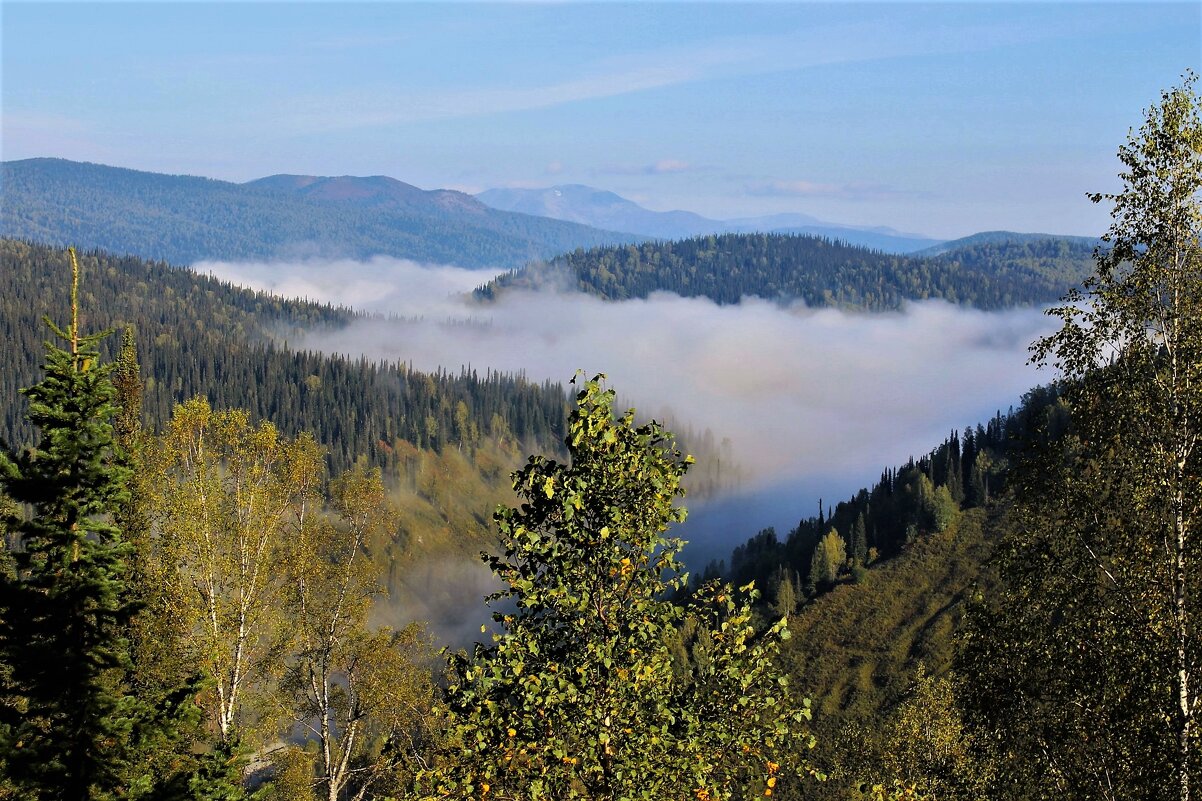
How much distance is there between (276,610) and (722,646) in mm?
33332

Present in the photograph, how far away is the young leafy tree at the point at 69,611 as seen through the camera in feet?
81.3

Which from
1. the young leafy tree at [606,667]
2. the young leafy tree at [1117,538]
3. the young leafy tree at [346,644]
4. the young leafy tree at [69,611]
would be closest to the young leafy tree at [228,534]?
the young leafy tree at [346,644]

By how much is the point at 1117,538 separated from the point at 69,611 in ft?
87.1

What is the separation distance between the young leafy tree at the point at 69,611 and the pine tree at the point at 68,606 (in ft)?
0.08

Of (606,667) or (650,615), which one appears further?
(650,615)

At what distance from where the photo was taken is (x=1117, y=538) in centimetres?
2417

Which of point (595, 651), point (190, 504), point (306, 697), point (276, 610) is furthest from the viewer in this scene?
point (306, 697)

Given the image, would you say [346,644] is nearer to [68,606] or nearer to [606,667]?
[68,606]

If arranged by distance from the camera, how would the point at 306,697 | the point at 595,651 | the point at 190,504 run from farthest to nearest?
the point at 306,697 → the point at 190,504 → the point at 595,651

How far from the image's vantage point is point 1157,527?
23.9m

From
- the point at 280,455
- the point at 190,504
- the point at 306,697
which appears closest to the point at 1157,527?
the point at 190,504

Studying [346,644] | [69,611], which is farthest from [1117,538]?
[346,644]

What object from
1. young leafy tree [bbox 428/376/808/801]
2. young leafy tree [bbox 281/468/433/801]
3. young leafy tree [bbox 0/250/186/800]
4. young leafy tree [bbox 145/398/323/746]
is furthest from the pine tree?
young leafy tree [bbox 281/468/433/801]

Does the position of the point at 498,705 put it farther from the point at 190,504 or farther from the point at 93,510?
the point at 190,504
